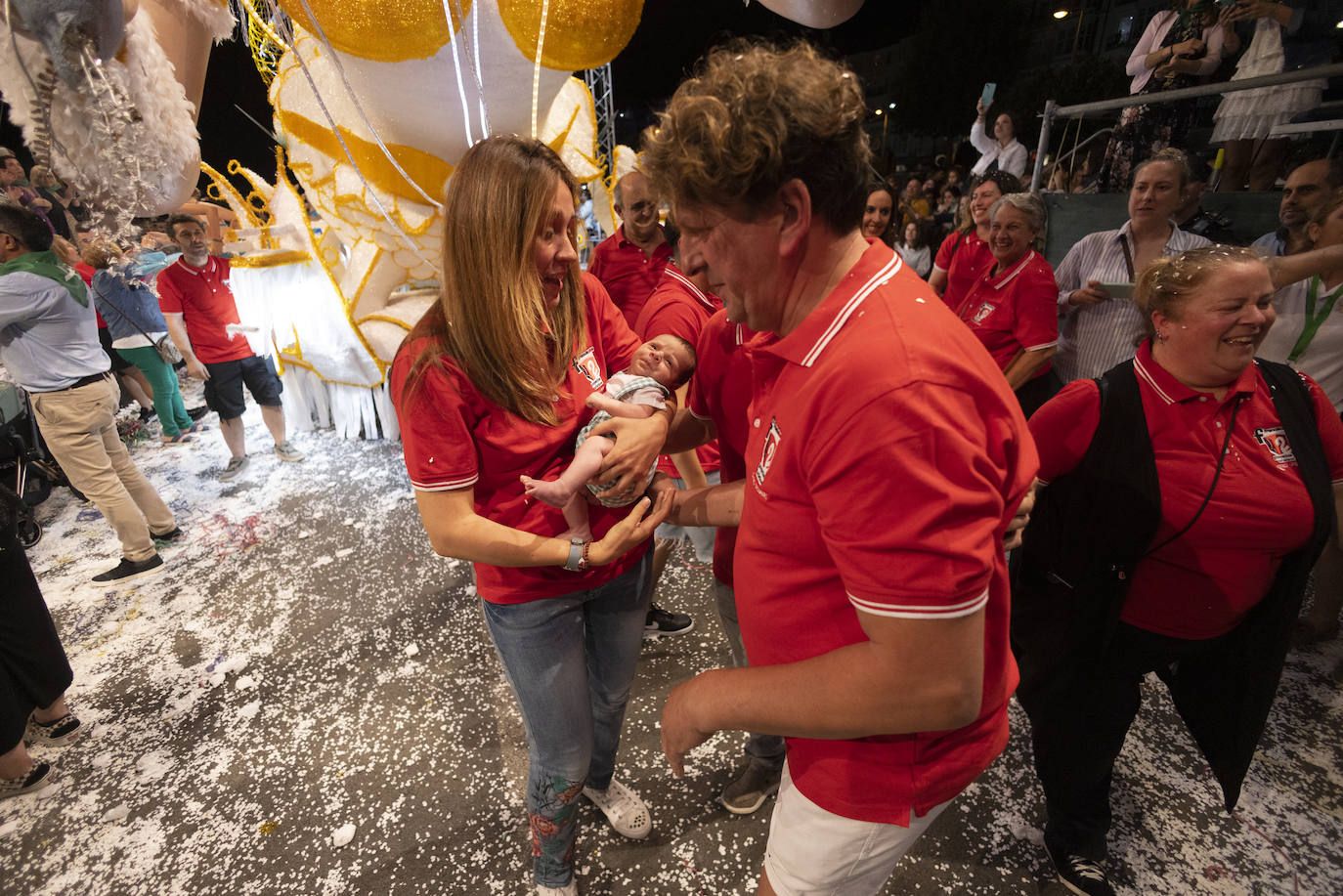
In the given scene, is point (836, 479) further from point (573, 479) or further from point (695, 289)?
point (695, 289)

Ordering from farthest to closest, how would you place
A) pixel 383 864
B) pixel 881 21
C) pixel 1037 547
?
pixel 881 21 → pixel 383 864 → pixel 1037 547

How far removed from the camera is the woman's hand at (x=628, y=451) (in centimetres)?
127

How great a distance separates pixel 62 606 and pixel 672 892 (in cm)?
368

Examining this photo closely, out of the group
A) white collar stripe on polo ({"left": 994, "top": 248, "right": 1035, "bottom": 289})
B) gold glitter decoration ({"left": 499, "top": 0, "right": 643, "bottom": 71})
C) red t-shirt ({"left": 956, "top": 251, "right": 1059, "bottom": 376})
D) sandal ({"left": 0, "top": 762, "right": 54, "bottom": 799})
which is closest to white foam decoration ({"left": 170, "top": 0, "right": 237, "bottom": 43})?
gold glitter decoration ({"left": 499, "top": 0, "right": 643, "bottom": 71})

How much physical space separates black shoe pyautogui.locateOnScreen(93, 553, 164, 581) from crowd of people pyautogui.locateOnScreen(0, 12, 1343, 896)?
1.24 metres

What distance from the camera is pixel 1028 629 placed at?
175 centimetres

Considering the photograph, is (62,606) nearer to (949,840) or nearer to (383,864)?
(383,864)

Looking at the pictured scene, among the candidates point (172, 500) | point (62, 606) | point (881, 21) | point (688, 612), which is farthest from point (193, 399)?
point (881, 21)

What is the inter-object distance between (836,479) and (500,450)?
→ 0.81m

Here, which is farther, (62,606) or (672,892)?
(62,606)

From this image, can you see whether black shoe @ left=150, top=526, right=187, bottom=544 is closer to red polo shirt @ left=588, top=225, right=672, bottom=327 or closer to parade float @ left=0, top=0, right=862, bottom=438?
parade float @ left=0, top=0, right=862, bottom=438

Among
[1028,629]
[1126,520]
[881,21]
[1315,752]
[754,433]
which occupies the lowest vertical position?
[1315,752]

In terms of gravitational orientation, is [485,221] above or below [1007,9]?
below

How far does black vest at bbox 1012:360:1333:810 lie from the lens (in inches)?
57.0
